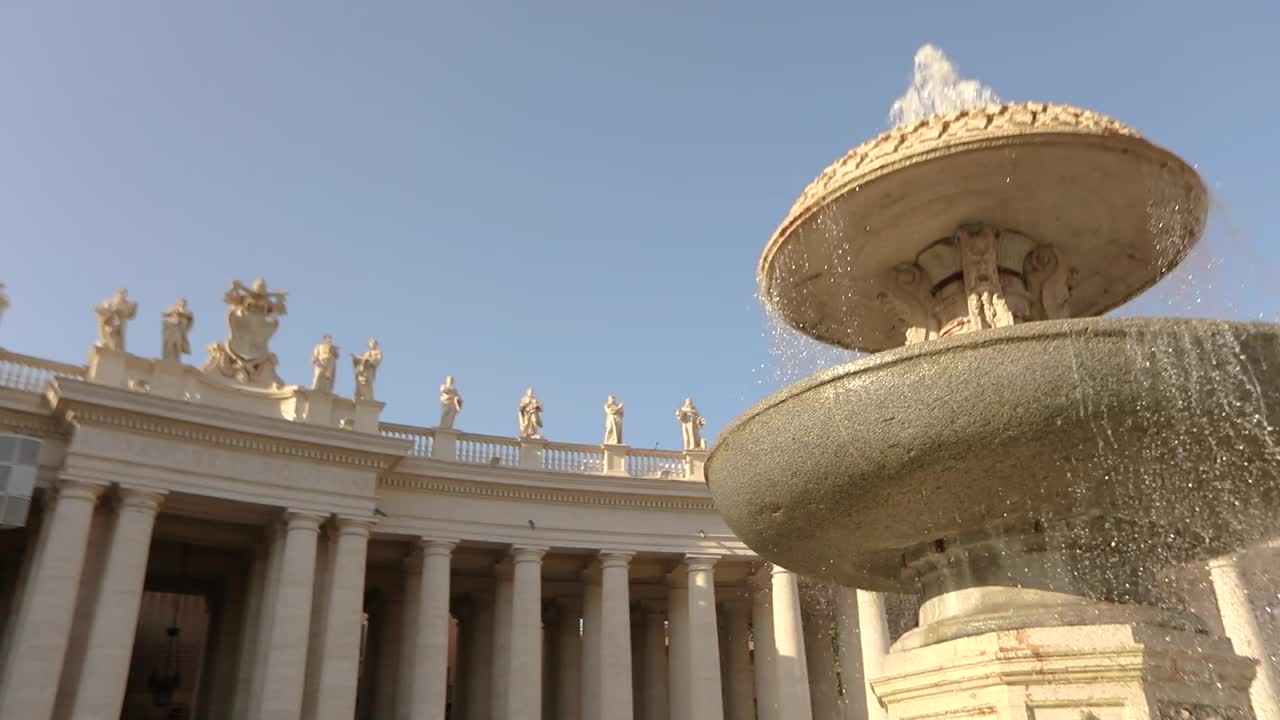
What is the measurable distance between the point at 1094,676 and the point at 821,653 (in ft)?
102

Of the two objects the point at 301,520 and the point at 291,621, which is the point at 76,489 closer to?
the point at 301,520

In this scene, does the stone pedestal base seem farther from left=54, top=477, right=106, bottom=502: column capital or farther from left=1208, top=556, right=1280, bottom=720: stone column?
left=54, top=477, right=106, bottom=502: column capital

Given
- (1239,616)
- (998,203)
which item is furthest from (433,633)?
(998,203)

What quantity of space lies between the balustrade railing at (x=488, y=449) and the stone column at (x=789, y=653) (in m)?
9.35

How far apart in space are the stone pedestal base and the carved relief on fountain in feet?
10.4

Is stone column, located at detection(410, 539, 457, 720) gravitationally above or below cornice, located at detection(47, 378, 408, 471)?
below

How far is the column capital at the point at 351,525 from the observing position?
25.7m

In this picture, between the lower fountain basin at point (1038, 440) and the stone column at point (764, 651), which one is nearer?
the lower fountain basin at point (1038, 440)

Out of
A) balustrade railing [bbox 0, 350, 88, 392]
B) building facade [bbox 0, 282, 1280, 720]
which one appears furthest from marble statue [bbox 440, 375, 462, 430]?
balustrade railing [bbox 0, 350, 88, 392]

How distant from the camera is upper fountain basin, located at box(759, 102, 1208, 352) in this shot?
26.7ft

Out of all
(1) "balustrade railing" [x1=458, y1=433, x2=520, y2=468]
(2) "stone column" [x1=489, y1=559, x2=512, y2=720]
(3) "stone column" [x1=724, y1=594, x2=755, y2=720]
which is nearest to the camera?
(2) "stone column" [x1=489, y1=559, x2=512, y2=720]

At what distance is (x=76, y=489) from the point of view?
22250 mm

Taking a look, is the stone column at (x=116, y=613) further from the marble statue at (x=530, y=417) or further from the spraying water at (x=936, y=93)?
the spraying water at (x=936, y=93)

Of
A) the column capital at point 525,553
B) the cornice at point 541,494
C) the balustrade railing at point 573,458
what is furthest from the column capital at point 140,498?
the balustrade railing at point 573,458
